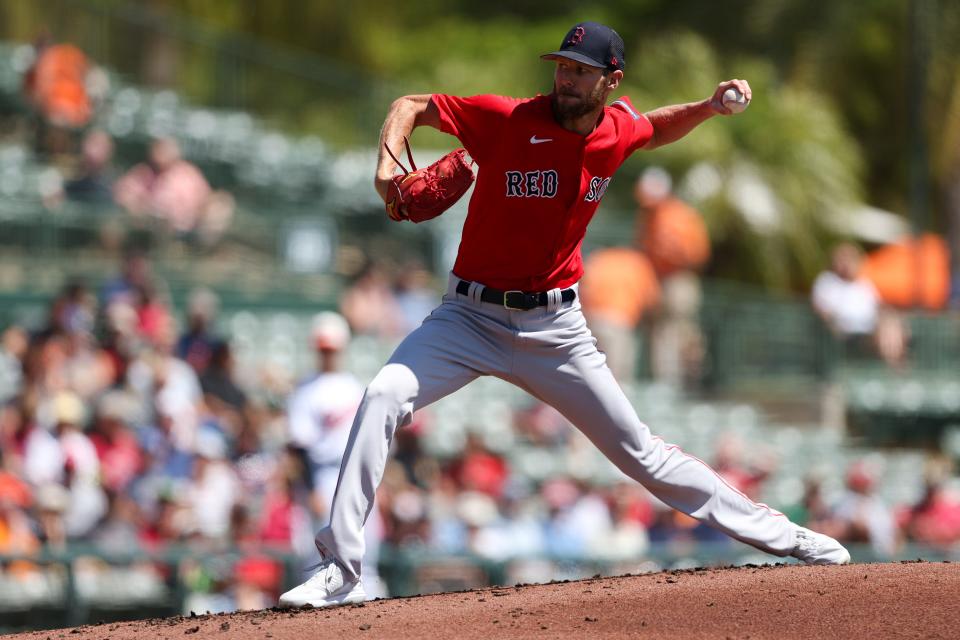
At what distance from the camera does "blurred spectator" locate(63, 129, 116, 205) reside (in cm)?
1456

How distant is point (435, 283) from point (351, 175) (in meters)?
3.39

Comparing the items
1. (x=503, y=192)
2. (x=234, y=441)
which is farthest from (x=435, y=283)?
(x=503, y=192)


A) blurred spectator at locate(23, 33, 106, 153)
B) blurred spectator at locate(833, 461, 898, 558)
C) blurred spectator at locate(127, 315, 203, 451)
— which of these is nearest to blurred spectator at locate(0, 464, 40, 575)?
blurred spectator at locate(127, 315, 203, 451)

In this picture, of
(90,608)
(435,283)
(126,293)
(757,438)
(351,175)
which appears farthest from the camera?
(351,175)

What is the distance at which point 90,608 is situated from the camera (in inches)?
382

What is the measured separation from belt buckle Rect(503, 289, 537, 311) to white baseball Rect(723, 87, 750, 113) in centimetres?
112

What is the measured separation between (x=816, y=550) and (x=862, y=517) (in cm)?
501

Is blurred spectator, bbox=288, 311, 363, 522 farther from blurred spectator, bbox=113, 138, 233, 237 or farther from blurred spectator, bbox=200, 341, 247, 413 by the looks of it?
blurred spectator, bbox=113, 138, 233, 237

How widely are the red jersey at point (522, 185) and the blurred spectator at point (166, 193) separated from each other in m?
9.07


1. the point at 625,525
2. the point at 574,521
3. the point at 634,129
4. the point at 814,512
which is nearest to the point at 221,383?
the point at 574,521

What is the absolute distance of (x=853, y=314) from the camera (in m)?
15.9

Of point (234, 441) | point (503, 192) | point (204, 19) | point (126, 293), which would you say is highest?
point (204, 19)

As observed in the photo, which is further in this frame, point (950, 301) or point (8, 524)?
point (950, 301)

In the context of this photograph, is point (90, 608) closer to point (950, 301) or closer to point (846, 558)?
point (846, 558)
